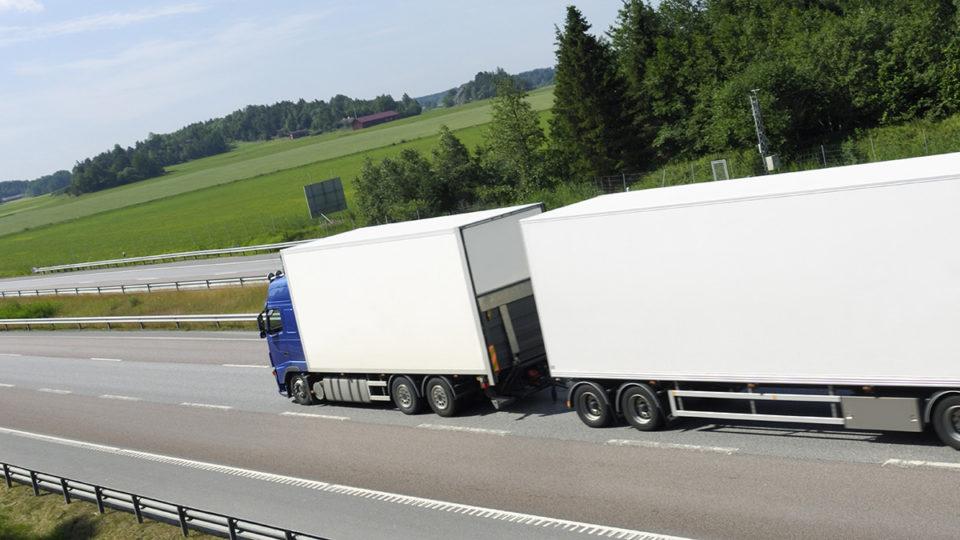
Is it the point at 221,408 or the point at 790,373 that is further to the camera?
the point at 221,408

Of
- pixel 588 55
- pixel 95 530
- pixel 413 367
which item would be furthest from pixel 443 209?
pixel 95 530

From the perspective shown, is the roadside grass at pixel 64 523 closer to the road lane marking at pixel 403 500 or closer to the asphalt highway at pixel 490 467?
the asphalt highway at pixel 490 467

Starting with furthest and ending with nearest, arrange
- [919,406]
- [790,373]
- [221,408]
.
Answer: [221,408]
[790,373]
[919,406]

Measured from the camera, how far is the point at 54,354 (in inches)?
1575

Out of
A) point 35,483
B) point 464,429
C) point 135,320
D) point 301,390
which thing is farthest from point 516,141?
point 35,483

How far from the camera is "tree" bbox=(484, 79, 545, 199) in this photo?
60375 millimetres

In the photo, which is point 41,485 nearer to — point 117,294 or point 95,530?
point 95,530

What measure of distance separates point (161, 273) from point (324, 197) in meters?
14.5

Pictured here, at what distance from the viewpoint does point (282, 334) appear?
22422 mm

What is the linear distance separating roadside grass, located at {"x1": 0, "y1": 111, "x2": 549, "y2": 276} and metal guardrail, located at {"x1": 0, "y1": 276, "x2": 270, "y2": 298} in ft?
46.5

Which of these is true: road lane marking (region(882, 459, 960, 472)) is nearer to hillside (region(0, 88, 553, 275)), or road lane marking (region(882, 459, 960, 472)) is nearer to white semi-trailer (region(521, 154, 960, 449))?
white semi-trailer (region(521, 154, 960, 449))

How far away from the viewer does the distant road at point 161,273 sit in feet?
173

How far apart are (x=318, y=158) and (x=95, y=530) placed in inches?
5116

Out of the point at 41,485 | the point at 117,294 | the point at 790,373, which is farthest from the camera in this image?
the point at 117,294
